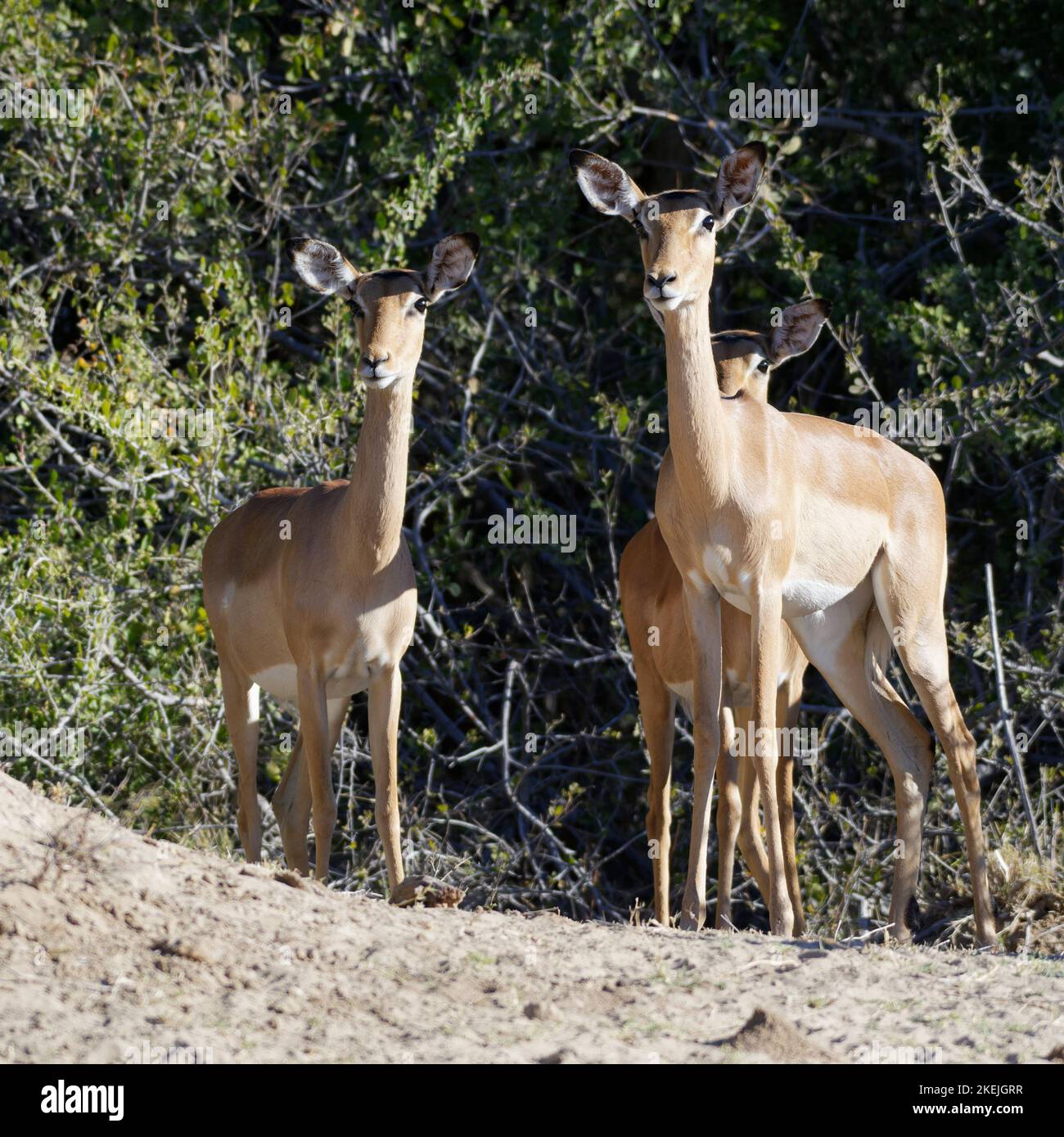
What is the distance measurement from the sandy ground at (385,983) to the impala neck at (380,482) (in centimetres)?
184

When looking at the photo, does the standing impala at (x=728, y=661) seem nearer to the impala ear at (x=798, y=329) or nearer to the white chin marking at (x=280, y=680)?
the impala ear at (x=798, y=329)

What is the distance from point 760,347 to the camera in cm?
764

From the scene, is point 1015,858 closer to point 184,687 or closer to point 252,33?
point 184,687

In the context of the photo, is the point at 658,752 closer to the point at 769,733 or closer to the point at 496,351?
the point at 769,733

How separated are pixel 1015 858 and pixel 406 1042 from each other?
425cm

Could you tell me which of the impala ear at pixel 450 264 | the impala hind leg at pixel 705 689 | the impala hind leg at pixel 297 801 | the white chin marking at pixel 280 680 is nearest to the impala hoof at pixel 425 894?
the impala hind leg at pixel 705 689

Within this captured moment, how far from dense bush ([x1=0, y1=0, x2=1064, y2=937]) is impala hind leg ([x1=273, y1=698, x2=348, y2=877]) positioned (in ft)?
2.30

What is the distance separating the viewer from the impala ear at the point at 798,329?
7.49 meters

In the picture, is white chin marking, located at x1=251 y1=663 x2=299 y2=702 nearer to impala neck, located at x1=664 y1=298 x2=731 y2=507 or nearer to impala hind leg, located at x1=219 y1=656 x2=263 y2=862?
impala hind leg, located at x1=219 y1=656 x2=263 y2=862

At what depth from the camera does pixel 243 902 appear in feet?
15.9

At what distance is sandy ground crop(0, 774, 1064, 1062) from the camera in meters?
4.05

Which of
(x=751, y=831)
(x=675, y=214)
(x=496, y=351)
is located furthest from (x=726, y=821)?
(x=496, y=351)
